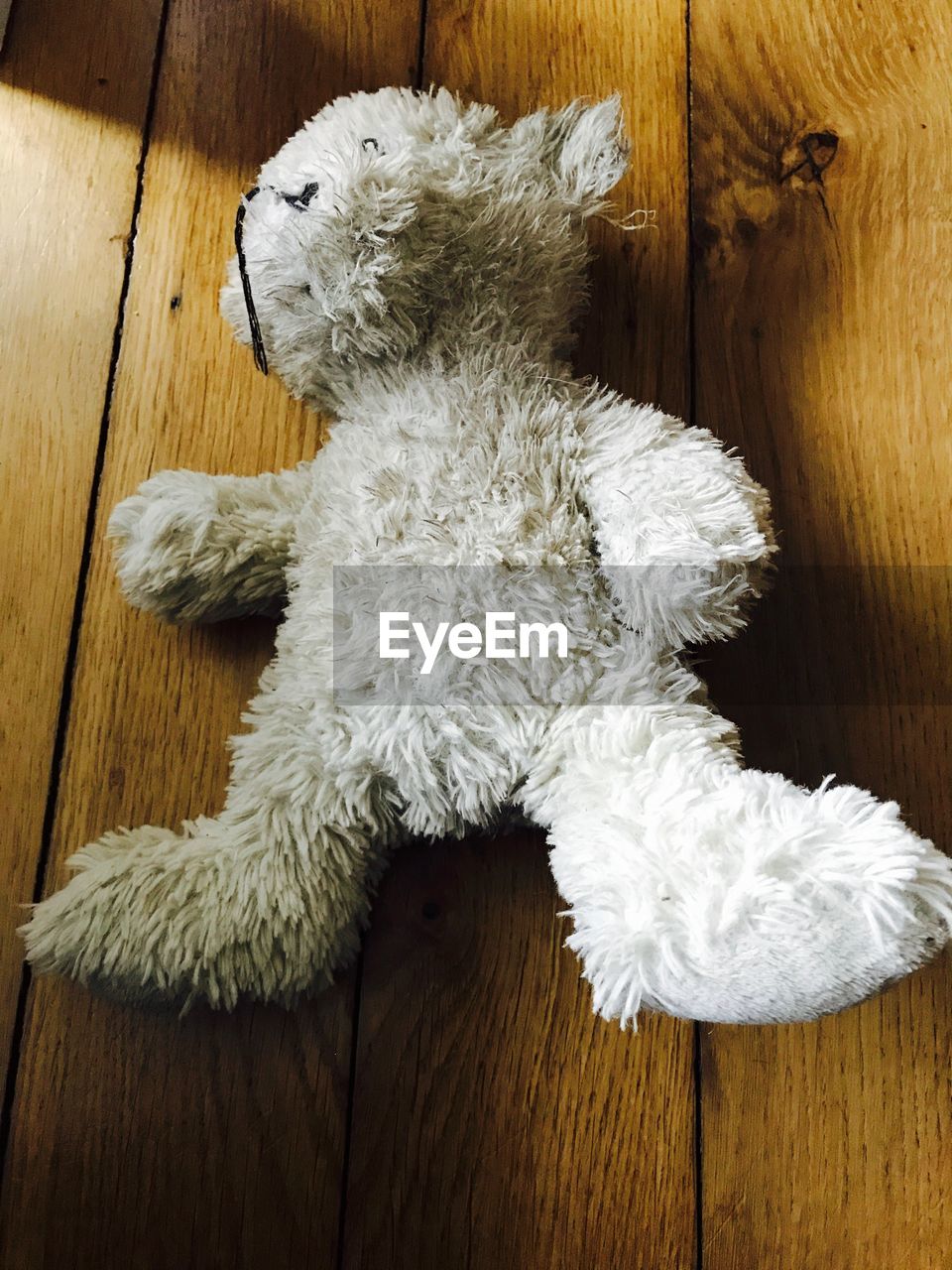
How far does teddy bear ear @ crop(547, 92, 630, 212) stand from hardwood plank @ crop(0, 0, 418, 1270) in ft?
0.66

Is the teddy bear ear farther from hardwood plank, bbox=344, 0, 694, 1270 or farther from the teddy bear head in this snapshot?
hardwood plank, bbox=344, 0, 694, 1270

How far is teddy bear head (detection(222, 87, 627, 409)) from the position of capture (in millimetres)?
495

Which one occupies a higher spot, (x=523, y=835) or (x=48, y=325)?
(x=48, y=325)

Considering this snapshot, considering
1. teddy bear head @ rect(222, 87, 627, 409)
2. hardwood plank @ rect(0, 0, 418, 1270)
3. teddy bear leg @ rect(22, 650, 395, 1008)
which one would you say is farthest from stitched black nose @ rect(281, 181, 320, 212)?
teddy bear leg @ rect(22, 650, 395, 1008)

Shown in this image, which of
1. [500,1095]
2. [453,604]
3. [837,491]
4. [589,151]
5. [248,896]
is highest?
[589,151]

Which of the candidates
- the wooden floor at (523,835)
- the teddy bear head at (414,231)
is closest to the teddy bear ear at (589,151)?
the teddy bear head at (414,231)

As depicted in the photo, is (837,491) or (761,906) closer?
(761,906)

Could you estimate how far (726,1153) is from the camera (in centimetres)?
55

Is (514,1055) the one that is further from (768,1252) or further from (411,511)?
(411,511)

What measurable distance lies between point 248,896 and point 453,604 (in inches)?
7.4

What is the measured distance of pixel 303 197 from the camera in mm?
508

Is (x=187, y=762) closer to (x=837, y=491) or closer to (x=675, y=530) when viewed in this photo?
(x=675, y=530)

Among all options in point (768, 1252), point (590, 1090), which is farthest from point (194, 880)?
point (768, 1252)

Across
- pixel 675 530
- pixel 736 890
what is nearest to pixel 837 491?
pixel 675 530
